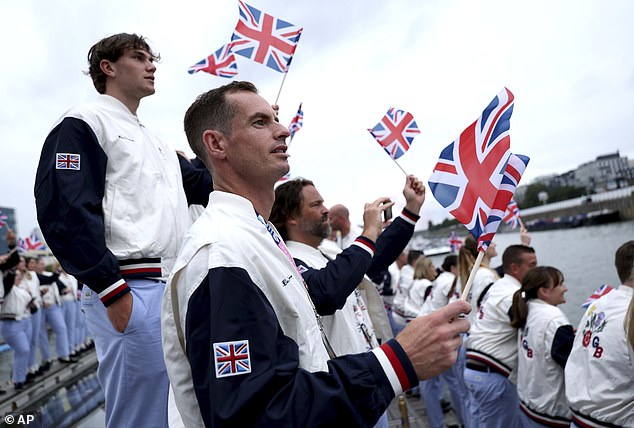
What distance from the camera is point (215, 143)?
1.91m

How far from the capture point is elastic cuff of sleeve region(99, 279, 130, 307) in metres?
2.32

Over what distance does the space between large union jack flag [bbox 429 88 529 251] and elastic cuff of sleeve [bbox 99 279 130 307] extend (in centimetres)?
149

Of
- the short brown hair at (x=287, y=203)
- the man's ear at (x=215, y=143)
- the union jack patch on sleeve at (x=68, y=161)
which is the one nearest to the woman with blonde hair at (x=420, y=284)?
the short brown hair at (x=287, y=203)

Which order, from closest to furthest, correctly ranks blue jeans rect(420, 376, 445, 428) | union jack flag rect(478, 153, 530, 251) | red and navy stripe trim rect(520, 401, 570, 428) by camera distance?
union jack flag rect(478, 153, 530, 251) → red and navy stripe trim rect(520, 401, 570, 428) → blue jeans rect(420, 376, 445, 428)

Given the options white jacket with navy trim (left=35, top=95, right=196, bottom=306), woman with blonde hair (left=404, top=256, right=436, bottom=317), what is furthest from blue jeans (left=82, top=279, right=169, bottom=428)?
woman with blonde hair (left=404, top=256, right=436, bottom=317)

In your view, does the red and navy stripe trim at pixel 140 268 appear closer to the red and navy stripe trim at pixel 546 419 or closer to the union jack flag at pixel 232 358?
the union jack flag at pixel 232 358

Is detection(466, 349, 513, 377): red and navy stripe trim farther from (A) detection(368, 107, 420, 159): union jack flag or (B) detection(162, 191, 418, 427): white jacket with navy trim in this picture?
(B) detection(162, 191, 418, 427): white jacket with navy trim

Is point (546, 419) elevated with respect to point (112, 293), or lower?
lower

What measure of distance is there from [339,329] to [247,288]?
1509 mm

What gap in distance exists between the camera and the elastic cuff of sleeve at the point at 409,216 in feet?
12.4

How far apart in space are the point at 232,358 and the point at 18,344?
10406 mm

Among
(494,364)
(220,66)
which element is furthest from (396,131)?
(494,364)

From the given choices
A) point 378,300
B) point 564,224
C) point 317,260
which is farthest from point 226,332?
point 564,224

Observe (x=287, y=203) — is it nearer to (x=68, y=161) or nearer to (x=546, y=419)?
(x=68, y=161)
